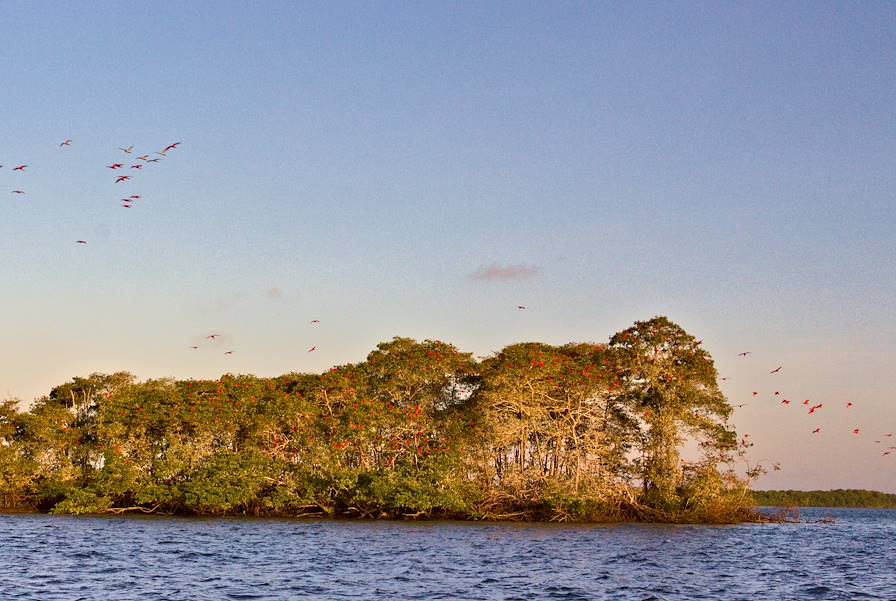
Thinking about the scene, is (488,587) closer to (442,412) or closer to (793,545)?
(793,545)

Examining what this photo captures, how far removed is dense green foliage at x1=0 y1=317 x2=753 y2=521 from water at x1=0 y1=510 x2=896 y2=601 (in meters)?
Result: 4.05

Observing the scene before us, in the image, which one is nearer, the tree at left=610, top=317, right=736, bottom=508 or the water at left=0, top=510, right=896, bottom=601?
the water at left=0, top=510, right=896, bottom=601

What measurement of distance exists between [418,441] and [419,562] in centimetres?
2012

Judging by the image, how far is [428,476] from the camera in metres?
48.1

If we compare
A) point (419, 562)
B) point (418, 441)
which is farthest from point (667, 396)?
point (419, 562)

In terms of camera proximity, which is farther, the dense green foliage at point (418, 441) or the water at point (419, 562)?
the dense green foliage at point (418, 441)

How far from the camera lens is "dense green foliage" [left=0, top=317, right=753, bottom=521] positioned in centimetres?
4888

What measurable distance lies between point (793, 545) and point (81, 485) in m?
37.4

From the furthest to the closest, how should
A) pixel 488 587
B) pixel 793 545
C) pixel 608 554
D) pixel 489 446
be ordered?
pixel 489 446 < pixel 793 545 < pixel 608 554 < pixel 488 587

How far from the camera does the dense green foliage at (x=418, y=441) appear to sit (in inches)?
1924

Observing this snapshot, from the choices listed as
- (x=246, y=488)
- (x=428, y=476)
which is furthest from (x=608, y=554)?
(x=246, y=488)

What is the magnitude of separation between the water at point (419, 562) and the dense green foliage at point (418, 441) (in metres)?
4.05

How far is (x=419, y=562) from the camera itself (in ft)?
96.8

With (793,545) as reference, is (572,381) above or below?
above
